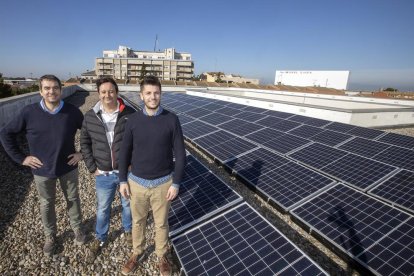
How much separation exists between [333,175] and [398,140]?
4.60 m

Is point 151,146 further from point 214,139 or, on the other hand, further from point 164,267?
point 214,139

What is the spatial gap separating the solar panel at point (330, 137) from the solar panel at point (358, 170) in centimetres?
121

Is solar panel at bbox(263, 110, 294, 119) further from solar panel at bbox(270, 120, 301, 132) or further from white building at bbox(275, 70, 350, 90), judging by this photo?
white building at bbox(275, 70, 350, 90)

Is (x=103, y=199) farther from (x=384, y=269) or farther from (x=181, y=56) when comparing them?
(x=181, y=56)

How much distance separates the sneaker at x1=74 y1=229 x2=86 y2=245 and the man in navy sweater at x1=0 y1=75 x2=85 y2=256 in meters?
0.51

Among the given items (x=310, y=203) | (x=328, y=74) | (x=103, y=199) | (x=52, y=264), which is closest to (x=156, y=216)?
(x=103, y=199)

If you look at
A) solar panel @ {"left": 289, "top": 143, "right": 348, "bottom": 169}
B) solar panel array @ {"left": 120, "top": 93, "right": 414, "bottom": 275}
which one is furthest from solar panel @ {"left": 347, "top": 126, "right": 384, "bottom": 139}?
solar panel @ {"left": 289, "top": 143, "right": 348, "bottom": 169}

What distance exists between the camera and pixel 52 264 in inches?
177

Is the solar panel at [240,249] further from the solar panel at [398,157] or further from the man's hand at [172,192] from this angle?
the solar panel at [398,157]

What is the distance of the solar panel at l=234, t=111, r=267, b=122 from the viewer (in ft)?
39.8

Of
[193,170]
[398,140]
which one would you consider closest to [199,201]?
[193,170]

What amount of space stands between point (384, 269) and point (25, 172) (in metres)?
10.3

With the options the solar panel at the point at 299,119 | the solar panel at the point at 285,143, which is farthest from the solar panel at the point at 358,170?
the solar panel at the point at 299,119

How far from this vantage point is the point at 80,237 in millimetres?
4945
